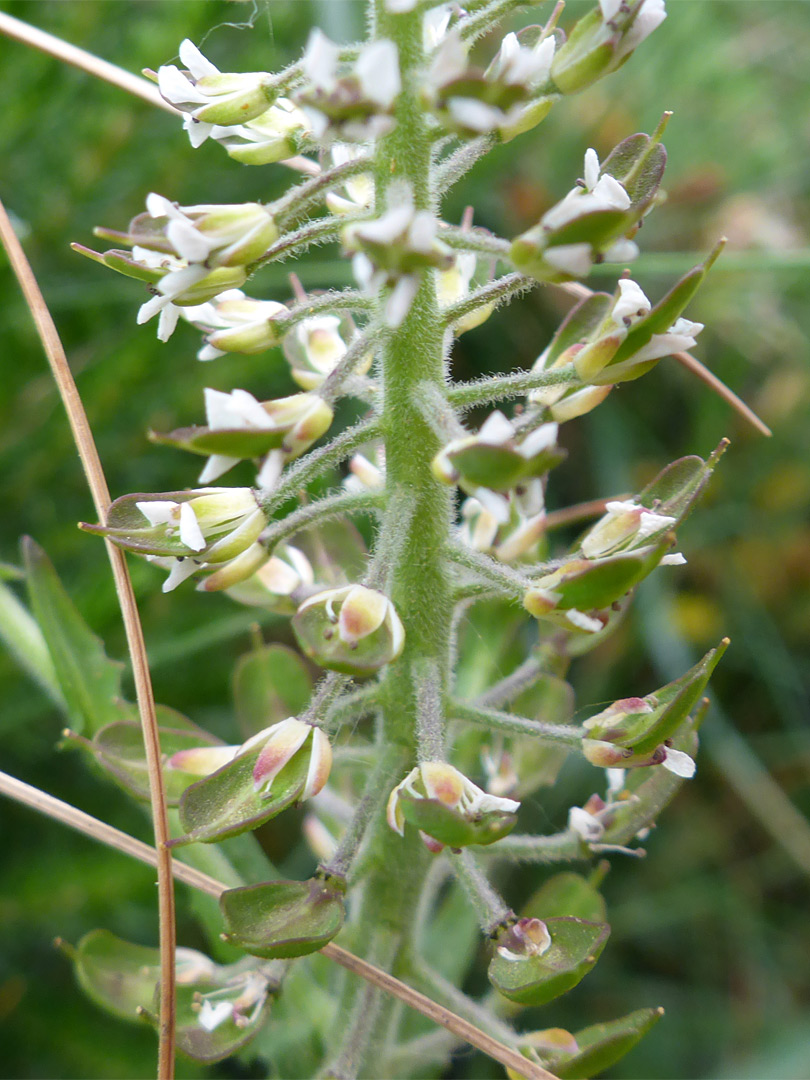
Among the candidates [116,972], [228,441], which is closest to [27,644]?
[116,972]

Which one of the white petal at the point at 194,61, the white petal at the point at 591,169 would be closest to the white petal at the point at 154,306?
the white petal at the point at 194,61

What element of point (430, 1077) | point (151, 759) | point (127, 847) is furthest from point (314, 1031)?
point (151, 759)

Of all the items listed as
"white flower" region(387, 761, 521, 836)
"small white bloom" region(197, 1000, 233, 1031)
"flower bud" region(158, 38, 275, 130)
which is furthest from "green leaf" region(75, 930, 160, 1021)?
"flower bud" region(158, 38, 275, 130)

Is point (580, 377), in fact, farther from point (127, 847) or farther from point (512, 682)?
point (127, 847)

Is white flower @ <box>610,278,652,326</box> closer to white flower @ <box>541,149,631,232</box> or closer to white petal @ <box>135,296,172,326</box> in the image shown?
white flower @ <box>541,149,631,232</box>

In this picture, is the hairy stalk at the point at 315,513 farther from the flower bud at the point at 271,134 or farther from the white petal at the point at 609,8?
the white petal at the point at 609,8

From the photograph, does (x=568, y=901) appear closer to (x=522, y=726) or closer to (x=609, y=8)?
(x=522, y=726)
